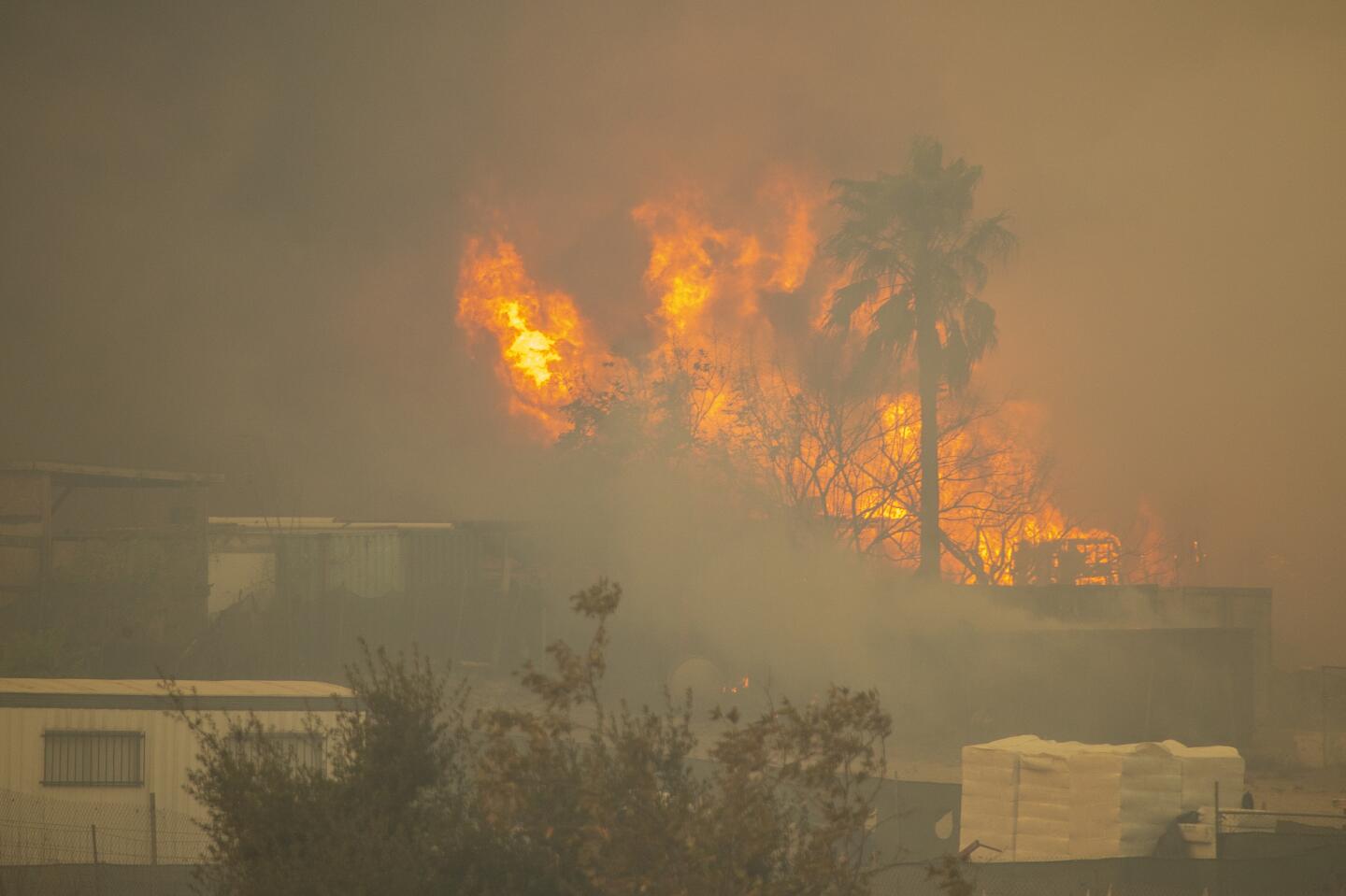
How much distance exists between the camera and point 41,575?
3131 cm

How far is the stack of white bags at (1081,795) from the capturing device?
59.2 ft

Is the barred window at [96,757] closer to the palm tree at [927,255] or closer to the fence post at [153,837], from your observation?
the fence post at [153,837]

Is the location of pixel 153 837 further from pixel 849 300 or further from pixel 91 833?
pixel 849 300

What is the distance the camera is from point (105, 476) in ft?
116

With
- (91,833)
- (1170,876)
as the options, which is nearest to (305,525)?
(91,833)

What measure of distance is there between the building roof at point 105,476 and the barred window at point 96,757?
49.6ft

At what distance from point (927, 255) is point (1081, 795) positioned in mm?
24977

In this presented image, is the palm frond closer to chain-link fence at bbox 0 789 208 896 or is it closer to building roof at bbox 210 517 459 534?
building roof at bbox 210 517 459 534

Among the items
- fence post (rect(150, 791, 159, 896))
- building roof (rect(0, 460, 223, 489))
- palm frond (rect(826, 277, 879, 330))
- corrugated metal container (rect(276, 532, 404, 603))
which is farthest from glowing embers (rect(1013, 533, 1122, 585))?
fence post (rect(150, 791, 159, 896))

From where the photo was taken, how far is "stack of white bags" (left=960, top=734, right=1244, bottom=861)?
18047mm

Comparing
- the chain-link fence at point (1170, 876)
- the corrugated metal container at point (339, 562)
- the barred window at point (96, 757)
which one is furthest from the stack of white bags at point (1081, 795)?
the corrugated metal container at point (339, 562)

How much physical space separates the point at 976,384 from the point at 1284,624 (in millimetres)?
17061

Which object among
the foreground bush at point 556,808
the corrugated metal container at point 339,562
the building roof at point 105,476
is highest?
the building roof at point 105,476

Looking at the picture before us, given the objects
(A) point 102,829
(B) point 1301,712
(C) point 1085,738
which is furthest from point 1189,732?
(A) point 102,829
